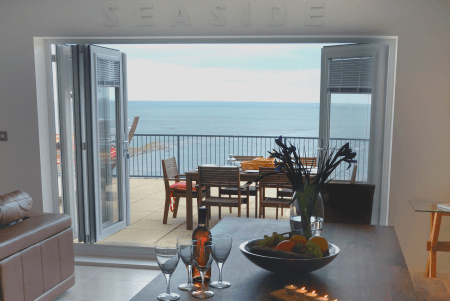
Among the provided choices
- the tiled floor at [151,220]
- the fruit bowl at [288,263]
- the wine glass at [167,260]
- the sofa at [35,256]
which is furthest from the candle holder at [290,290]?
the tiled floor at [151,220]

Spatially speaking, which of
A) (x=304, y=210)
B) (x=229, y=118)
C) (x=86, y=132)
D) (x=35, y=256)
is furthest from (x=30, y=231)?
(x=229, y=118)

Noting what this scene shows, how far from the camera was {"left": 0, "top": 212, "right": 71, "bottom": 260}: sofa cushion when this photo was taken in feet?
8.59

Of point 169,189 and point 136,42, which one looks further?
point 169,189

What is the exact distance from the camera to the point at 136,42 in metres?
4.18

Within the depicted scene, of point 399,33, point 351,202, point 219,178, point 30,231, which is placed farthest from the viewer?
point 219,178

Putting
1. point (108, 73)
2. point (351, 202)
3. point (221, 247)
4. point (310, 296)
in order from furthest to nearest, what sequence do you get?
point (108, 73) → point (351, 202) → point (221, 247) → point (310, 296)

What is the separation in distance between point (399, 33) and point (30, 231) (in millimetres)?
3212

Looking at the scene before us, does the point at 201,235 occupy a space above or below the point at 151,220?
above

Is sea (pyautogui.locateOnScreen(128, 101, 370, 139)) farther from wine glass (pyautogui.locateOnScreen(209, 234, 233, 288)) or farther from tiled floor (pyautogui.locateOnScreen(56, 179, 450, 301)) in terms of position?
wine glass (pyautogui.locateOnScreen(209, 234, 233, 288))

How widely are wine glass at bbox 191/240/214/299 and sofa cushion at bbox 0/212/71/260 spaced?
5.13ft

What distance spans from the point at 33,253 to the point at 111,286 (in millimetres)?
999

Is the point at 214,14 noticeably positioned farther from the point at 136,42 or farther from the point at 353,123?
the point at 353,123

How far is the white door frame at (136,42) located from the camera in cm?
383

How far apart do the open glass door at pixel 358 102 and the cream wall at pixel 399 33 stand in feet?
0.47
